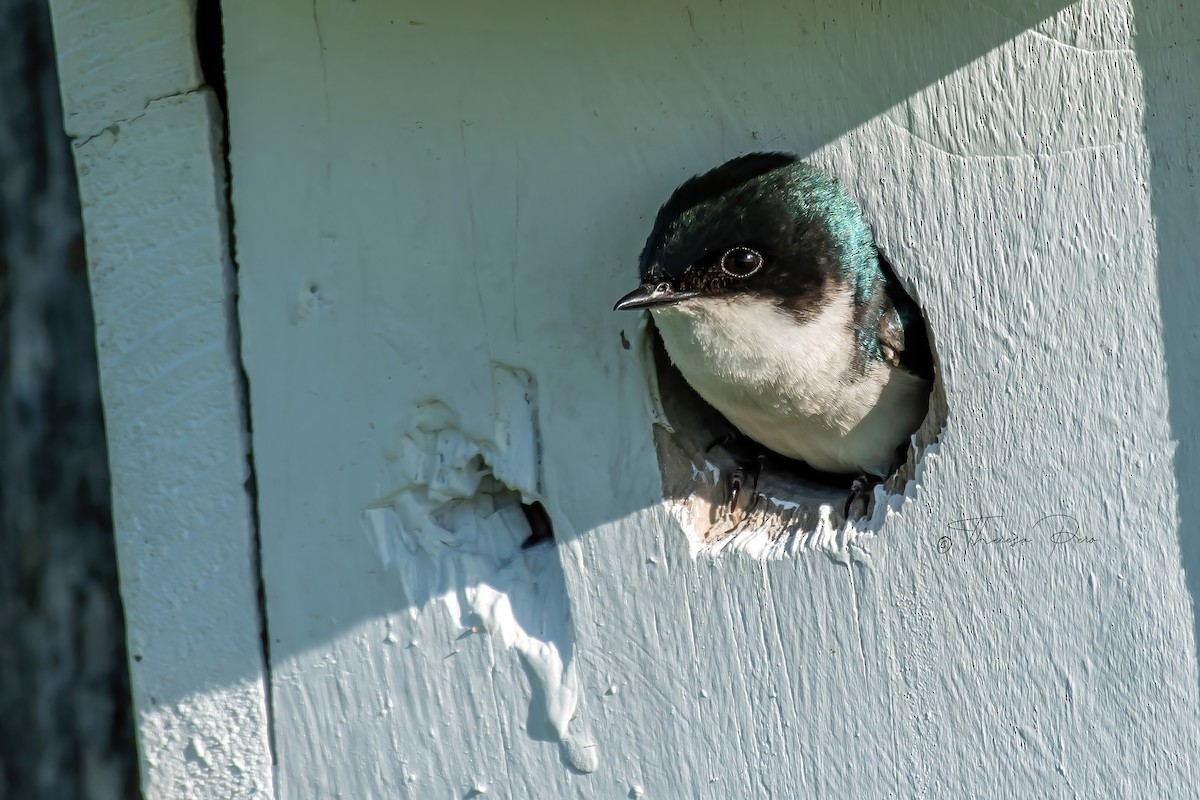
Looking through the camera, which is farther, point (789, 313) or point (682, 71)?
point (789, 313)

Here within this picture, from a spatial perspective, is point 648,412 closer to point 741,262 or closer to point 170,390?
point 741,262

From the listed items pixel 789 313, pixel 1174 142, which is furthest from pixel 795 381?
pixel 1174 142

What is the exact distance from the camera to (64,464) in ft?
4.06

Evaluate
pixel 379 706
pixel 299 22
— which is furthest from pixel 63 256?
pixel 379 706

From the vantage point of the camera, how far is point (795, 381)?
114cm

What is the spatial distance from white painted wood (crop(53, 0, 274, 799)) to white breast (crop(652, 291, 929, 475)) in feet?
1.23

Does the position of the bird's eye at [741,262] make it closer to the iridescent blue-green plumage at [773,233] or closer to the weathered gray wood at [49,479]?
the iridescent blue-green plumage at [773,233]

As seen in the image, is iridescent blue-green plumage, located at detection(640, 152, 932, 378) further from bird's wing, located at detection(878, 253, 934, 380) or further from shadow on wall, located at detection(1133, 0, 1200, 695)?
shadow on wall, located at detection(1133, 0, 1200, 695)

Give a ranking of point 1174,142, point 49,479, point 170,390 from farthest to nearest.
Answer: point 49,479 → point 170,390 → point 1174,142

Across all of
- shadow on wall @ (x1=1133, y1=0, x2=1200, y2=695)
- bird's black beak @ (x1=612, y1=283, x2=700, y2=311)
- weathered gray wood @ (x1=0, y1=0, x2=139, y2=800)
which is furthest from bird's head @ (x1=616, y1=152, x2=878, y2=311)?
weathered gray wood @ (x1=0, y1=0, x2=139, y2=800)

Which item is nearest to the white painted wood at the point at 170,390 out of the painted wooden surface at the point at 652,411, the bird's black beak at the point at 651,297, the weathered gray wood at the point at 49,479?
the painted wooden surface at the point at 652,411

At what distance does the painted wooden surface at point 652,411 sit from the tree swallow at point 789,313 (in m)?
0.03

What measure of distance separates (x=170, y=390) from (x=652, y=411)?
1.30 ft

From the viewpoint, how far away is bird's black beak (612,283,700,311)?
97 cm
